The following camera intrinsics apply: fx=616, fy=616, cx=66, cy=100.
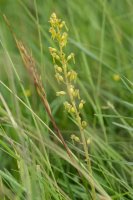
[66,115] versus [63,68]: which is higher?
[63,68]

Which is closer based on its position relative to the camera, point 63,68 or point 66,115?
point 63,68

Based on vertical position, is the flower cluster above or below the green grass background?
above

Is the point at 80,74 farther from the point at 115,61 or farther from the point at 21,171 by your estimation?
the point at 21,171

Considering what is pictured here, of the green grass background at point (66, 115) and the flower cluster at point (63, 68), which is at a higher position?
the flower cluster at point (63, 68)

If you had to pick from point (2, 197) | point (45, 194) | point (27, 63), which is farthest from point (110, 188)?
point (27, 63)

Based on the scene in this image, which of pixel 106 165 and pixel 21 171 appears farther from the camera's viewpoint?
pixel 106 165

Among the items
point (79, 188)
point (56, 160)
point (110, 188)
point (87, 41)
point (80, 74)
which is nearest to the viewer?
point (110, 188)

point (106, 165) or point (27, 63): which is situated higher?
point (27, 63)

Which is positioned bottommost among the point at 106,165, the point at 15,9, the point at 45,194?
the point at 106,165
